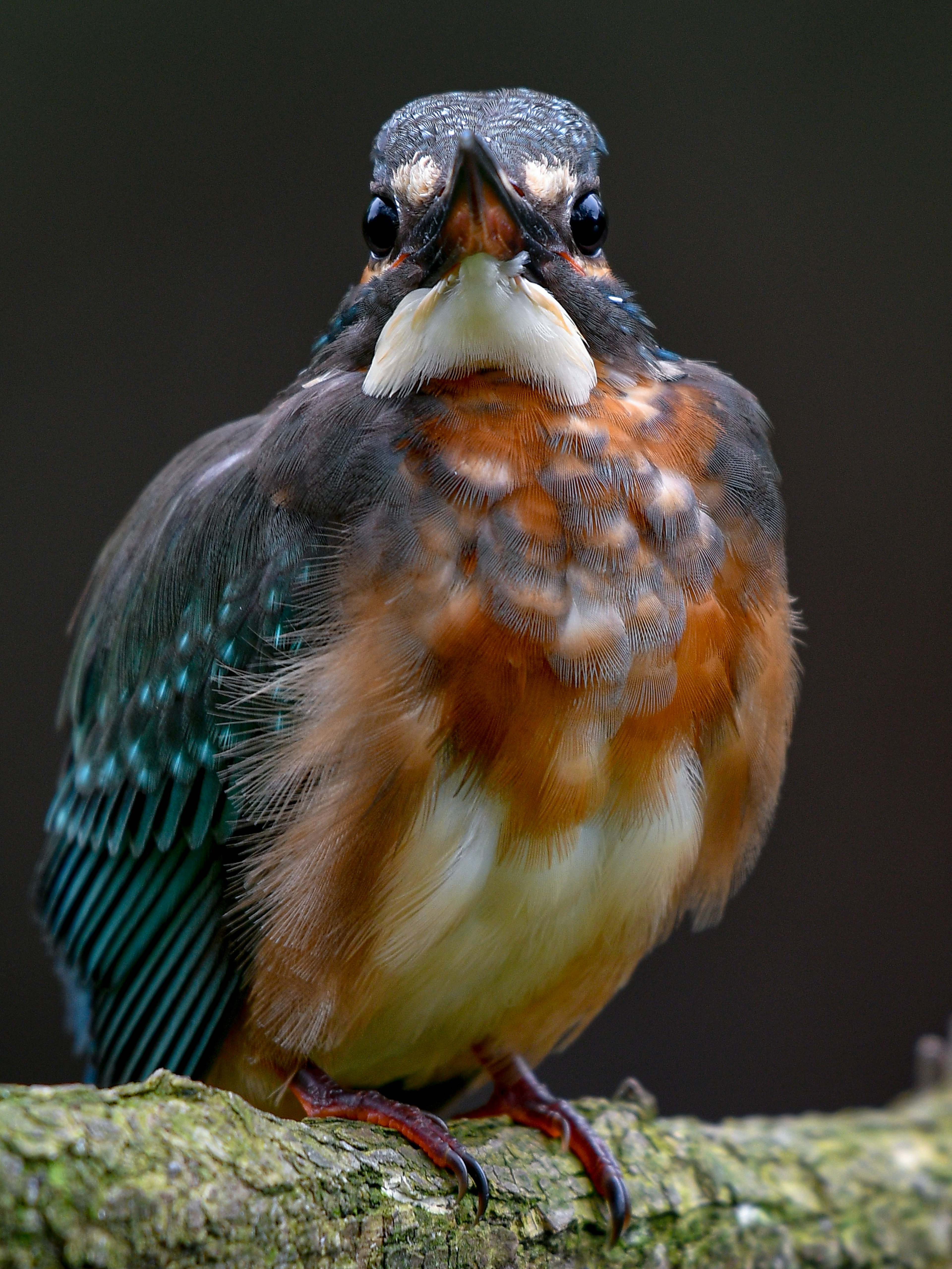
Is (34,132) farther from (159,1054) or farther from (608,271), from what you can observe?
(159,1054)

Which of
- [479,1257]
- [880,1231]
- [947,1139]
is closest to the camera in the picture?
[479,1257]

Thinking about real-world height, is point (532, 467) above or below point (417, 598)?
above

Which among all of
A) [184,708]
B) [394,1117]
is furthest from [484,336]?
[394,1117]

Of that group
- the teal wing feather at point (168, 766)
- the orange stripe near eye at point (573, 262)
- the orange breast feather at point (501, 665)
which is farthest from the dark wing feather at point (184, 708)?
the orange stripe near eye at point (573, 262)

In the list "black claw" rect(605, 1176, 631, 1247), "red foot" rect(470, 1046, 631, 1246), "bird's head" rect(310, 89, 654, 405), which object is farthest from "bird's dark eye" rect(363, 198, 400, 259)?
"black claw" rect(605, 1176, 631, 1247)

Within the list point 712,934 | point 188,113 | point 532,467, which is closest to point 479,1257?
point 532,467

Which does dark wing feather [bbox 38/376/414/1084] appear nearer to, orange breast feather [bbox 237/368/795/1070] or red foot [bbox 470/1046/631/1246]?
orange breast feather [bbox 237/368/795/1070]
